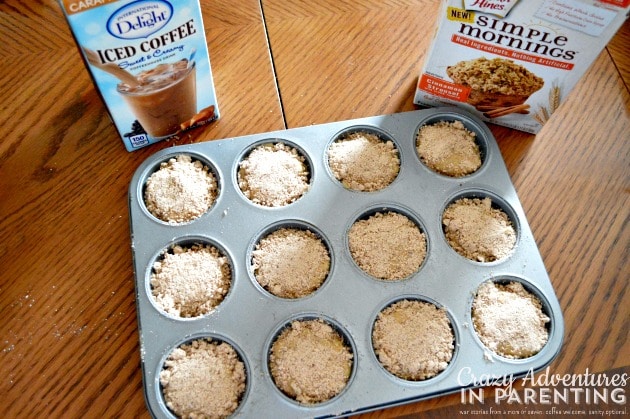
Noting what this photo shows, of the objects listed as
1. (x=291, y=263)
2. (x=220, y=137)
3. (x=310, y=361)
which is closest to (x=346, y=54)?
(x=220, y=137)

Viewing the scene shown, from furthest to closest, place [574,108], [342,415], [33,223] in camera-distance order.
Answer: [574,108] < [33,223] < [342,415]

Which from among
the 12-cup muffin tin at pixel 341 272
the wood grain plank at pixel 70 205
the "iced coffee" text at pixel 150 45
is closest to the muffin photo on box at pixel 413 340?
the 12-cup muffin tin at pixel 341 272

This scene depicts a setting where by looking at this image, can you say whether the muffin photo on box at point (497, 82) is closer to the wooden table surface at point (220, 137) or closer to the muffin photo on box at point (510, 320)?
the wooden table surface at point (220, 137)

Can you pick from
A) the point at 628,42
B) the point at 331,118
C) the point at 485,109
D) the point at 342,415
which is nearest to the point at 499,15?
the point at 485,109

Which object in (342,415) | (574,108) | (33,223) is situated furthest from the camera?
(574,108)

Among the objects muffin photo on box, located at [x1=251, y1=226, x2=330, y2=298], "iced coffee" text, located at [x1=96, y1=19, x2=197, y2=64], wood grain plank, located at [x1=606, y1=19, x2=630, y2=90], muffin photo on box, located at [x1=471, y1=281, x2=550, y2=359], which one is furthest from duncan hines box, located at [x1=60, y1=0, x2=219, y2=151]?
wood grain plank, located at [x1=606, y1=19, x2=630, y2=90]

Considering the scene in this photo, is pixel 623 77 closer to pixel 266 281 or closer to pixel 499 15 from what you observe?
pixel 499 15
